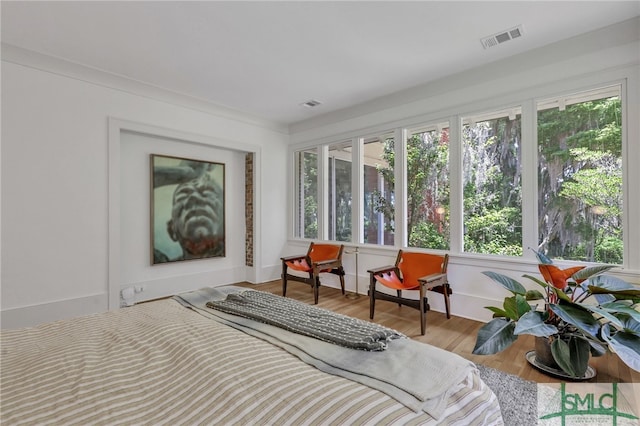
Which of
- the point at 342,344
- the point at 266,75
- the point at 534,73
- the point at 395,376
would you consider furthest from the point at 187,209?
the point at 534,73

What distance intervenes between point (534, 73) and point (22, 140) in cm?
510

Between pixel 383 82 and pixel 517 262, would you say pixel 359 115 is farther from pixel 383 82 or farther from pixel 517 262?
pixel 517 262

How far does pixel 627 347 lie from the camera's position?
175cm

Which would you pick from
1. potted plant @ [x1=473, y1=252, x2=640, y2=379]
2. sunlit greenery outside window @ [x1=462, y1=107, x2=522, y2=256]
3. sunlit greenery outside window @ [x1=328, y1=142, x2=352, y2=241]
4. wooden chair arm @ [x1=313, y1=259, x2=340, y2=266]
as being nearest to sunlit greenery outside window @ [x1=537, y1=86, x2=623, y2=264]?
sunlit greenery outside window @ [x1=462, y1=107, x2=522, y2=256]

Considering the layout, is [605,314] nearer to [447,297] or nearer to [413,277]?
[447,297]

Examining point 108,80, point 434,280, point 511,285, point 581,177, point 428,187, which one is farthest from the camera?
point 428,187

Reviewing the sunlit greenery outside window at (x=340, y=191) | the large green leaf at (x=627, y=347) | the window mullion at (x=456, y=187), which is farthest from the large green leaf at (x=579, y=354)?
the sunlit greenery outside window at (x=340, y=191)

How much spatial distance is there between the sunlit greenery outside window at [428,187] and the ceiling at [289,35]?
714 millimetres

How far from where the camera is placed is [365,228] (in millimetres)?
Result: 4594

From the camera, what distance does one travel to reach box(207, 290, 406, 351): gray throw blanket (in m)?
1.30

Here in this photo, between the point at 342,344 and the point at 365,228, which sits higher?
the point at 365,228
